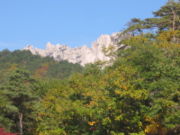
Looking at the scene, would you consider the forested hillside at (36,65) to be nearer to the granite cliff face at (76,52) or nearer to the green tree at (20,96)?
the granite cliff face at (76,52)

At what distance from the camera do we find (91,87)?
67.8 ft

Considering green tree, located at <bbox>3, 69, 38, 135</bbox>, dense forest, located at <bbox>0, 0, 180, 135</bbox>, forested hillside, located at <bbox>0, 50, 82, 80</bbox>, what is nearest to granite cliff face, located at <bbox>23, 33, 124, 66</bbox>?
forested hillside, located at <bbox>0, 50, 82, 80</bbox>

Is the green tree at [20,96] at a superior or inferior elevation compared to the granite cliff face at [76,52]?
inferior

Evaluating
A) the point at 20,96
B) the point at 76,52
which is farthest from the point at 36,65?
the point at 20,96

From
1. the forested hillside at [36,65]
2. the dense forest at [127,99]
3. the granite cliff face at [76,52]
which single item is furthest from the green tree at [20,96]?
the granite cliff face at [76,52]

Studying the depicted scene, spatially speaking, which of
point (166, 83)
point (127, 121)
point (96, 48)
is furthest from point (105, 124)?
point (96, 48)

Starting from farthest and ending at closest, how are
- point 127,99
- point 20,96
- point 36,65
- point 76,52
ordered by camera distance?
point 76,52 → point 36,65 → point 20,96 → point 127,99

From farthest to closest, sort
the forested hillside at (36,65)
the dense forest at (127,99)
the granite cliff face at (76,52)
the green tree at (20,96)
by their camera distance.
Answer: the granite cliff face at (76,52) → the forested hillside at (36,65) → the green tree at (20,96) → the dense forest at (127,99)

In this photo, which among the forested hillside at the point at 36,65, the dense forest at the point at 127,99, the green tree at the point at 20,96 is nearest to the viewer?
the dense forest at the point at 127,99

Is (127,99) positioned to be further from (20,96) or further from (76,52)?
(76,52)

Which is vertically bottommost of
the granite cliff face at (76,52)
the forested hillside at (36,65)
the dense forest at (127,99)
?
the dense forest at (127,99)

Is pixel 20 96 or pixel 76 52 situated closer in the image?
pixel 20 96

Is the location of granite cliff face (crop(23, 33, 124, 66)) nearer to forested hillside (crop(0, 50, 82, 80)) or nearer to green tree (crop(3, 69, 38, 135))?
forested hillside (crop(0, 50, 82, 80))

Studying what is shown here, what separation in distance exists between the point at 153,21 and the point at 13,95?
16578 millimetres
